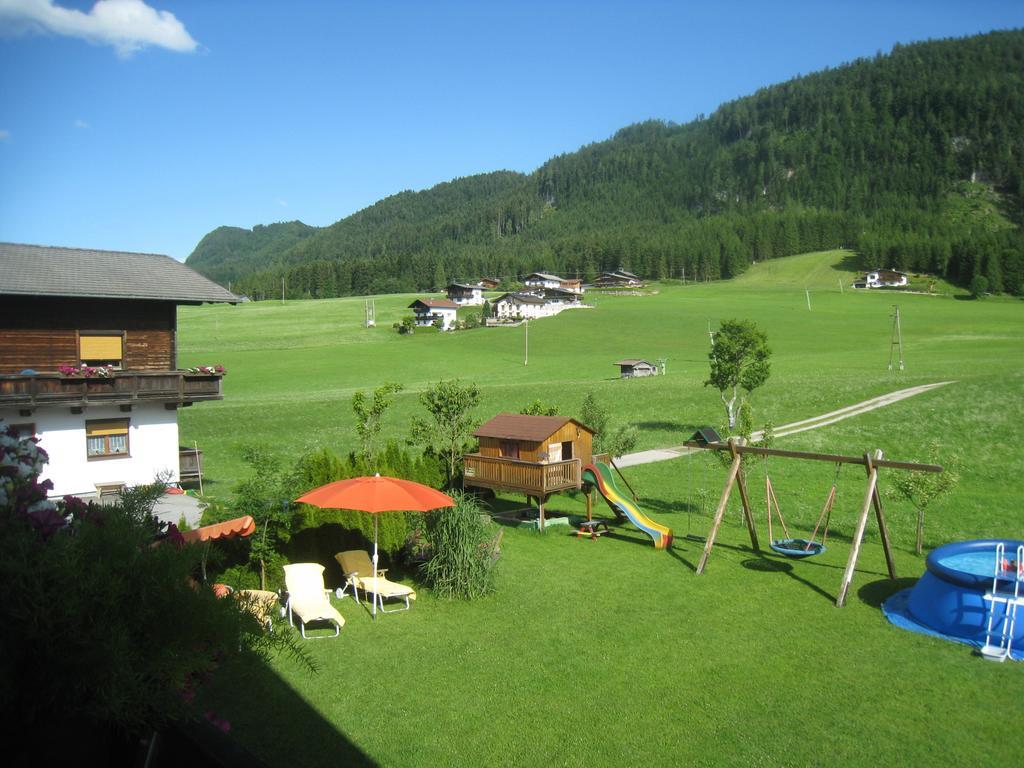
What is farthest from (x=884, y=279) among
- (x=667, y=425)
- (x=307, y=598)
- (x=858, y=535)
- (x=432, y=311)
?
(x=307, y=598)

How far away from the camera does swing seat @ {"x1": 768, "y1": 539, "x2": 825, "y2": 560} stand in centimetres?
1510

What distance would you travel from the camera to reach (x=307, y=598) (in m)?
12.4

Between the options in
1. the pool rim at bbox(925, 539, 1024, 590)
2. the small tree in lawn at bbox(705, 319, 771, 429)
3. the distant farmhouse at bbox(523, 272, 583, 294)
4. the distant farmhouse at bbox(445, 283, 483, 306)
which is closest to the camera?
the pool rim at bbox(925, 539, 1024, 590)

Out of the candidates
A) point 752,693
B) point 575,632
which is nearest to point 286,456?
point 575,632

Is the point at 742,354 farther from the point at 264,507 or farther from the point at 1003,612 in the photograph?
the point at 264,507

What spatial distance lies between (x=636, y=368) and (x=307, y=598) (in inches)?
1899

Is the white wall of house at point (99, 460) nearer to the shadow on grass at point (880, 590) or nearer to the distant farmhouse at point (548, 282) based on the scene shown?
the shadow on grass at point (880, 590)

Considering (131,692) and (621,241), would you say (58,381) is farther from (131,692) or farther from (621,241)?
(621,241)

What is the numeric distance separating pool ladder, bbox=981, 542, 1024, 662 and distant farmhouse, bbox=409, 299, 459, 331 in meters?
92.0

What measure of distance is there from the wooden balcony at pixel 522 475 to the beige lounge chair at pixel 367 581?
539cm

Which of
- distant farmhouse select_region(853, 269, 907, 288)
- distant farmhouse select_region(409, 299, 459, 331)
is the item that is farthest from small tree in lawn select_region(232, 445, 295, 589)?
distant farmhouse select_region(853, 269, 907, 288)

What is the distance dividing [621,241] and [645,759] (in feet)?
591

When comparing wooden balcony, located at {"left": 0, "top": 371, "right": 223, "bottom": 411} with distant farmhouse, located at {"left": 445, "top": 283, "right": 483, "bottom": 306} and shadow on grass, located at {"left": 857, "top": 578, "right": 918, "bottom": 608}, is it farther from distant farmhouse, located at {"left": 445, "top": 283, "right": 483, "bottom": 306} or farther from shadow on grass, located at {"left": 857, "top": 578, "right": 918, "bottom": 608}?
distant farmhouse, located at {"left": 445, "top": 283, "right": 483, "bottom": 306}

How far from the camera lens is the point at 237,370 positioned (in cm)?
6494
